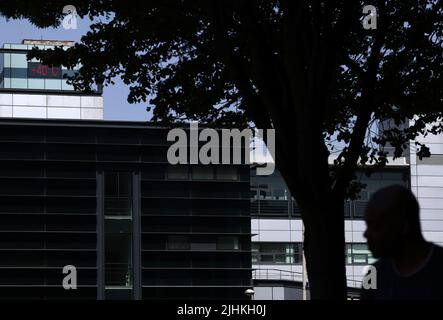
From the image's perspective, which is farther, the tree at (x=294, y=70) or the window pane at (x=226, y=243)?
the window pane at (x=226, y=243)

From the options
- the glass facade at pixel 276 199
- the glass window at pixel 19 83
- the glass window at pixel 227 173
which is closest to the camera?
the glass window at pixel 227 173

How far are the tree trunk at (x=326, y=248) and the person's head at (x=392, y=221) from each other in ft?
30.3

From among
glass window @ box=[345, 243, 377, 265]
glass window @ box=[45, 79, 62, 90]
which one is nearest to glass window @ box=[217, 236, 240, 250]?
glass window @ box=[345, 243, 377, 265]

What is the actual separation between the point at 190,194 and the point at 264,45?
68452 mm

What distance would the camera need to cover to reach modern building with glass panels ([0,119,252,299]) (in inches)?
3182

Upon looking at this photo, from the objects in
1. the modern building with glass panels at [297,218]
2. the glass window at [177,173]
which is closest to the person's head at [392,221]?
the glass window at [177,173]

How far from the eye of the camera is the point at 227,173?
3351 inches

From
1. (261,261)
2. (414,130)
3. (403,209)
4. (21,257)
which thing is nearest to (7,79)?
(261,261)

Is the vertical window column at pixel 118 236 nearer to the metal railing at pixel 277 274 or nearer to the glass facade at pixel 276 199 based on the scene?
the metal railing at pixel 277 274

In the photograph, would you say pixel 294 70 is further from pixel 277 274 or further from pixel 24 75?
pixel 24 75

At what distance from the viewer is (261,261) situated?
10150 centimetres

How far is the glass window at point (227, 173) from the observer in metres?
84.6

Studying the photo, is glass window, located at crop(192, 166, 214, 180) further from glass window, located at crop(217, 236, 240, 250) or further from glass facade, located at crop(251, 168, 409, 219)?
glass facade, located at crop(251, 168, 409, 219)

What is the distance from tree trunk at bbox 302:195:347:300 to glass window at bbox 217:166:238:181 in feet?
229
